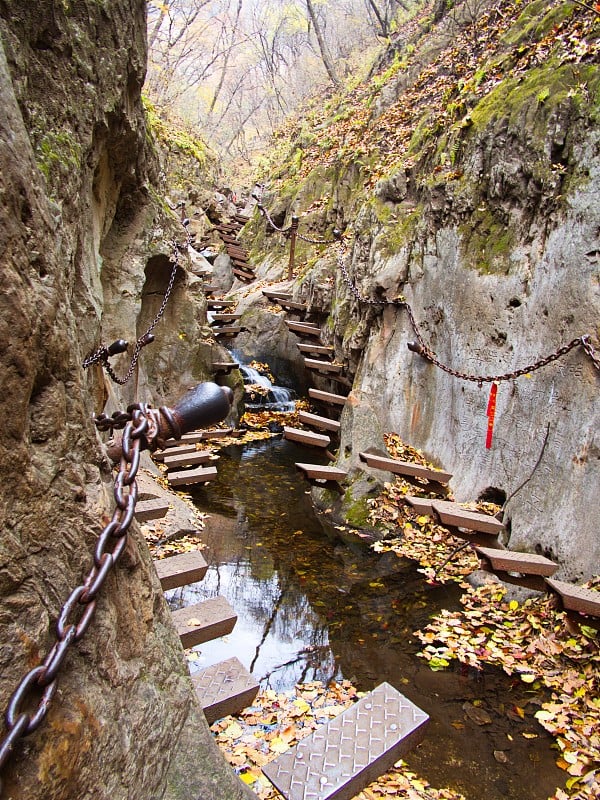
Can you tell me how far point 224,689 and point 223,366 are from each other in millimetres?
10064

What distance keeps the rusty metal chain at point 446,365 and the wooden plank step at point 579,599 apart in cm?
→ 231

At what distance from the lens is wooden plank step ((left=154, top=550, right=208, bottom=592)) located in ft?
13.5

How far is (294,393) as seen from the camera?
1572 cm

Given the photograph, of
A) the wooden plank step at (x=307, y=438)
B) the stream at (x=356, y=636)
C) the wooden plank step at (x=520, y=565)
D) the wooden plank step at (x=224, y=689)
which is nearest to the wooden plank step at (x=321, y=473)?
the wooden plank step at (x=307, y=438)

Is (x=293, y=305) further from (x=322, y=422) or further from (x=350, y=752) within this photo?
(x=350, y=752)

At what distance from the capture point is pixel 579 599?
4.33 m

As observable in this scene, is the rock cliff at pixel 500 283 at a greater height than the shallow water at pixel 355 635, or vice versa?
the rock cliff at pixel 500 283

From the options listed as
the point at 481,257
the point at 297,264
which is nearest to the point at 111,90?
the point at 481,257

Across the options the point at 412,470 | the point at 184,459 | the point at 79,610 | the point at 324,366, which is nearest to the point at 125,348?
the point at 79,610

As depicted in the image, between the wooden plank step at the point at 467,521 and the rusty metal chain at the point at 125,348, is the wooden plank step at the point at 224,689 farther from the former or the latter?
the wooden plank step at the point at 467,521

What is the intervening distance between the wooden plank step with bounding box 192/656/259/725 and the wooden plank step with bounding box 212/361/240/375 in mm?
9741

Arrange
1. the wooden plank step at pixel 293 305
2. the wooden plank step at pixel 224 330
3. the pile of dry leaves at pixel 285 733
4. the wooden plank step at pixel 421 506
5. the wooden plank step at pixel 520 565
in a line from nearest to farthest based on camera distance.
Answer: the pile of dry leaves at pixel 285 733 < the wooden plank step at pixel 520 565 < the wooden plank step at pixel 421 506 < the wooden plank step at pixel 293 305 < the wooden plank step at pixel 224 330

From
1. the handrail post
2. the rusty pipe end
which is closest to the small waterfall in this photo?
the handrail post

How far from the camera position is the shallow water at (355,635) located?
Result: 3.92 m
